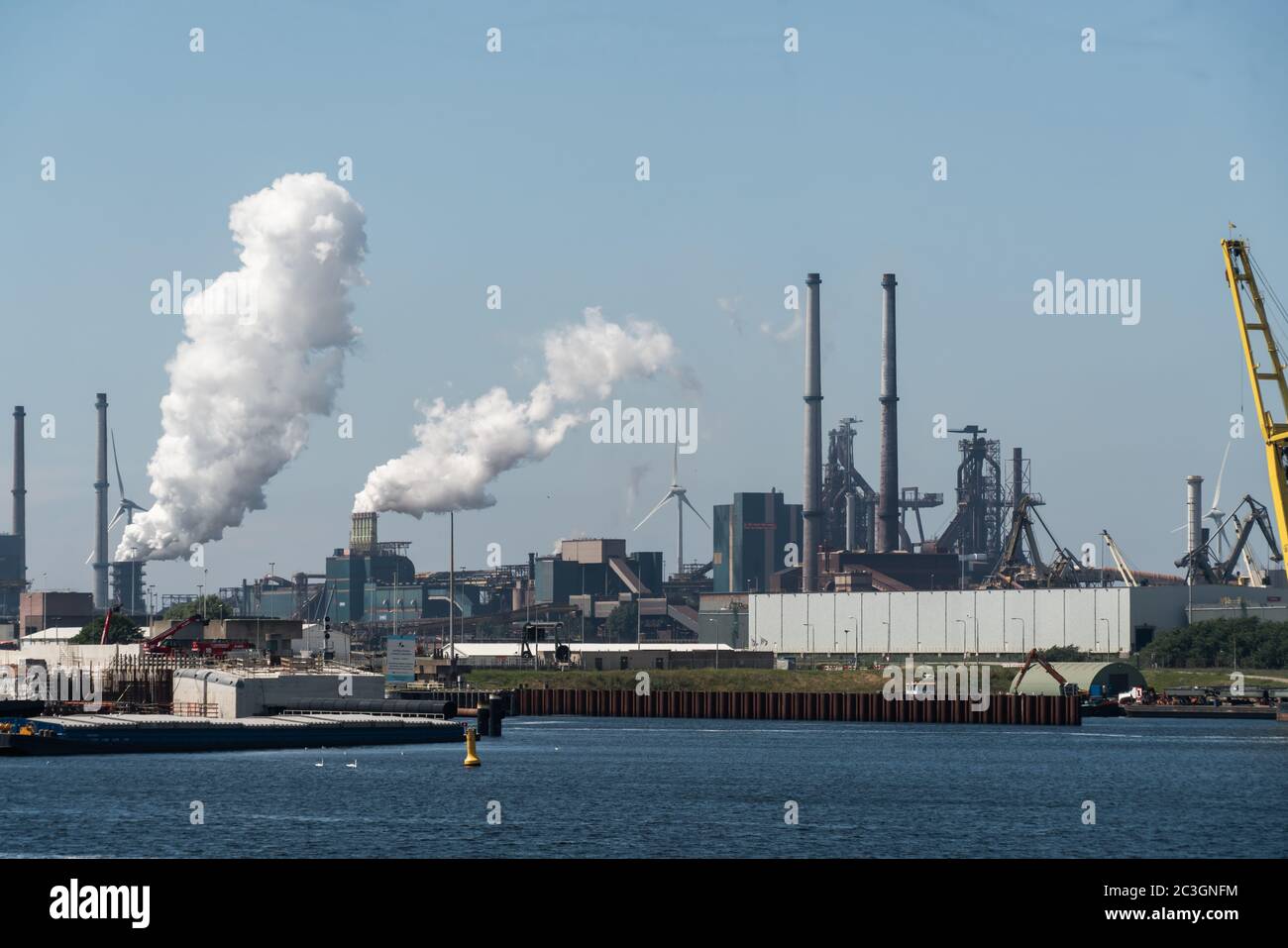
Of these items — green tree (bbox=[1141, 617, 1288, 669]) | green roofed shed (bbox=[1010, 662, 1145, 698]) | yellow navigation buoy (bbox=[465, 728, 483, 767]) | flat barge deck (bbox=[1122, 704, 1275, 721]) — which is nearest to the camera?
yellow navigation buoy (bbox=[465, 728, 483, 767])

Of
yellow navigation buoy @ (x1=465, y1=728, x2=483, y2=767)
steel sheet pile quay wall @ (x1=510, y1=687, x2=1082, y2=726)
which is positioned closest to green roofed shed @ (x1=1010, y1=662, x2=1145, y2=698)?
steel sheet pile quay wall @ (x1=510, y1=687, x2=1082, y2=726)

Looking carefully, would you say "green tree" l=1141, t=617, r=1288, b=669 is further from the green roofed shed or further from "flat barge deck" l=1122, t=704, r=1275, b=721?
"flat barge deck" l=1122, t=704, r=1275, b=721

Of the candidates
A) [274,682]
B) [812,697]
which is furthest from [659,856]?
[812,697]

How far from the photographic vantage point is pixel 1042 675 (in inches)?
6673

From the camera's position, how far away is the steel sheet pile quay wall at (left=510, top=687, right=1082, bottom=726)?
153250 millimetres

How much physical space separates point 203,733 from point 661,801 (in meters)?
40.5

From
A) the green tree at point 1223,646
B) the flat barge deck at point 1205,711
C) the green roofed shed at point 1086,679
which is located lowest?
the flat barge deck at point 1205,711

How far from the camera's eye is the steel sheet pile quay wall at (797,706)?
153250mm

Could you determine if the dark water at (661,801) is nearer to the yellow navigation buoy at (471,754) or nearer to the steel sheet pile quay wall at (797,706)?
the yellow navigation buoy at (471,754)

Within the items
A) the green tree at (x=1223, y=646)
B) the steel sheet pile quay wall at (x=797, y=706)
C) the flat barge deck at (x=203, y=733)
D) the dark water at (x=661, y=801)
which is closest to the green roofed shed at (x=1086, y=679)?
the steel sheet pile quay wall at (x=797, y=706)

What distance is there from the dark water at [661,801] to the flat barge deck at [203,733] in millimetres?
1012

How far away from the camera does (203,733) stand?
10362cm

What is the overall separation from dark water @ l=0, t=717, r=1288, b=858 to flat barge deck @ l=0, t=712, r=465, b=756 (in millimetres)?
1012

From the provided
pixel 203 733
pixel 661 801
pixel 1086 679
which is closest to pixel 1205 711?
pixel 1086 679
